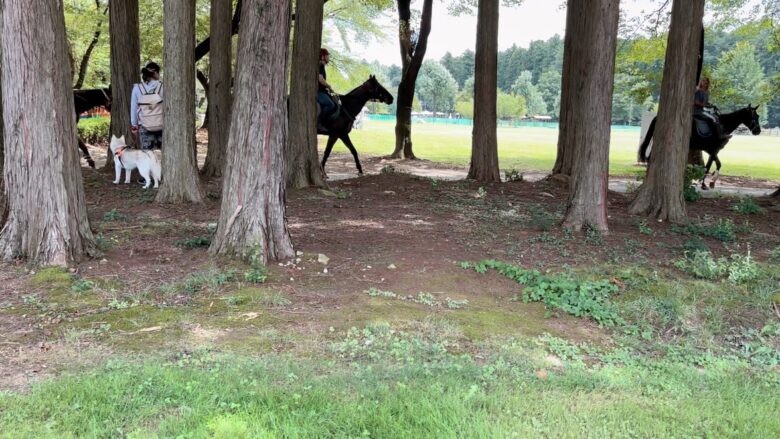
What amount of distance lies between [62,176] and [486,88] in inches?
334

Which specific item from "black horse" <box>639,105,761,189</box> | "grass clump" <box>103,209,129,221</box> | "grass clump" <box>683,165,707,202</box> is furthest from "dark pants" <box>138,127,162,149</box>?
"black horse" <box>639,105,761,189</box>

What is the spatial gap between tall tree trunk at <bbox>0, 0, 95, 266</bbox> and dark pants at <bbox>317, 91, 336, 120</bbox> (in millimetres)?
7257

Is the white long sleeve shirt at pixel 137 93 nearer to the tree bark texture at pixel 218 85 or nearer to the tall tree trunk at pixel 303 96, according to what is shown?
the tree bark texture at pixel 218 85

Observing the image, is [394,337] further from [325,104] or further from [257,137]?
[325,104]

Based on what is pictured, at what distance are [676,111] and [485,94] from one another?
409cm

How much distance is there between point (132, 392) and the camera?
9.86 feet

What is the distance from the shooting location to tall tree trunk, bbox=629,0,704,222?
834 centimetres

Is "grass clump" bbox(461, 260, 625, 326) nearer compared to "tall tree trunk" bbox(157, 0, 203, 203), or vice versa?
"grass clump" bbox(461, 260, 625, 326)

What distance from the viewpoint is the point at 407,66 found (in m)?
19.3

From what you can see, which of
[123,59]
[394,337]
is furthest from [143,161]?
[394,337]

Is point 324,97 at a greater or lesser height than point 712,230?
greater

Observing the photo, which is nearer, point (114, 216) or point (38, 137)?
point (38, 137)

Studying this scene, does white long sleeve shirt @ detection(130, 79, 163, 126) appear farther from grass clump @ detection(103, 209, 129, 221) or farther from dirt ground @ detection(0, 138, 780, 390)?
grass clump @ detection(103, 209, 129, 221)

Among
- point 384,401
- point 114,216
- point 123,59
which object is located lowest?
point 384,401
